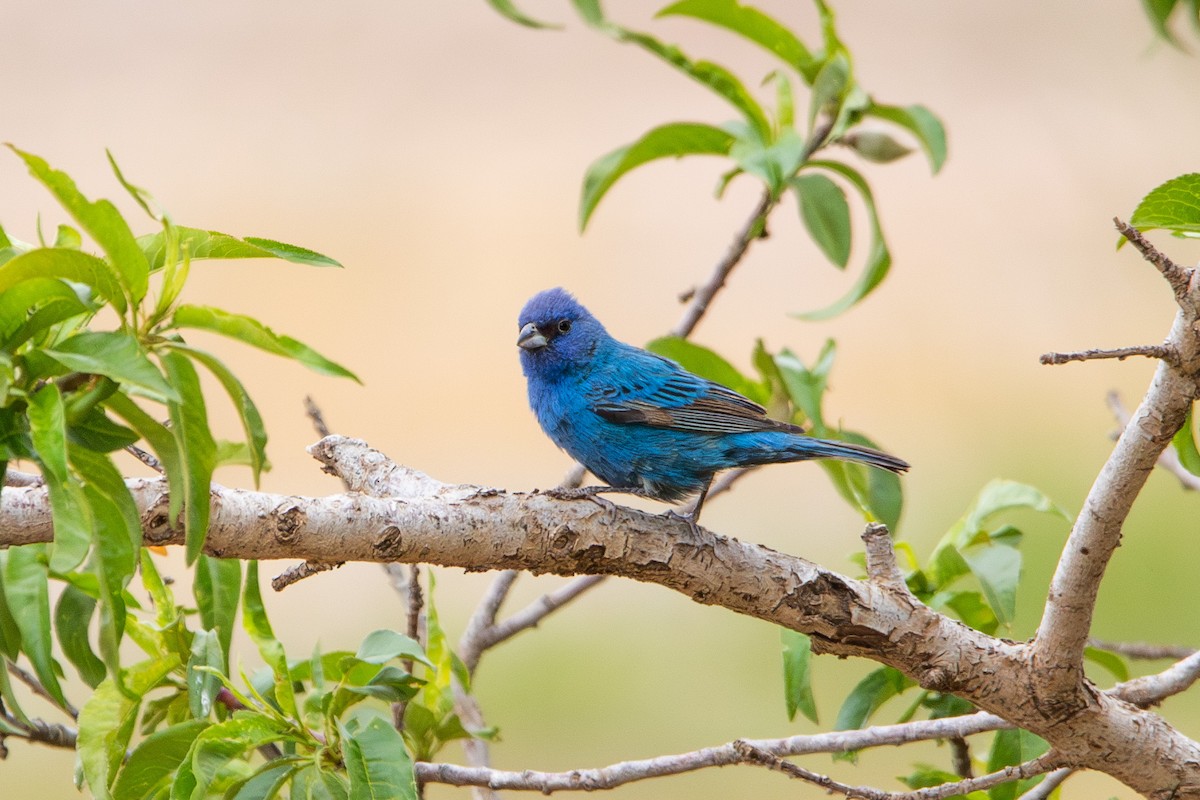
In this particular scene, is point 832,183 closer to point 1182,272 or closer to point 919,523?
point 1182,272

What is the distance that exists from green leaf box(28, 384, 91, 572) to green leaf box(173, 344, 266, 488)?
178 millimetres

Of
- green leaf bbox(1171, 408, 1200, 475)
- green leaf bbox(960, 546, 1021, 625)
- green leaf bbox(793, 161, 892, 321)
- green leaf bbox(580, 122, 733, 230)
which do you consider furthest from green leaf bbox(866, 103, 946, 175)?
green leaf bbox(1171, 408, 1200, 475)

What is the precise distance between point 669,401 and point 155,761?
178 centimetres

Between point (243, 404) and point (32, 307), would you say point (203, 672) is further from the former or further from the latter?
point (32, 307)

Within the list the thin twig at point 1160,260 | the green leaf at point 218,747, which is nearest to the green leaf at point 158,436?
the green leaf at point 218,747

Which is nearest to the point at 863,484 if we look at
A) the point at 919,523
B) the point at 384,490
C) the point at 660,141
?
the point at 660,141

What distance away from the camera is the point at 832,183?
3.02m

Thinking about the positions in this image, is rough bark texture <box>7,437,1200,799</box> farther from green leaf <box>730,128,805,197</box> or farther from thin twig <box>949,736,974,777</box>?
green leaf <box>730,128,805,197</box>

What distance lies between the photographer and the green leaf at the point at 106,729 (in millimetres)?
1884

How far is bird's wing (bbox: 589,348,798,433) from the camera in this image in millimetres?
3182

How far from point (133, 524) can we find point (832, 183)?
2.08 m

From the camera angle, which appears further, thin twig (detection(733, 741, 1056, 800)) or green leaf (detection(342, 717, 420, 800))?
thin twig (detection(733, 741, 1056, 800))

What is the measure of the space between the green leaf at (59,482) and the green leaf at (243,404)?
178mm

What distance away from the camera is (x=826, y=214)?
2977 mm
